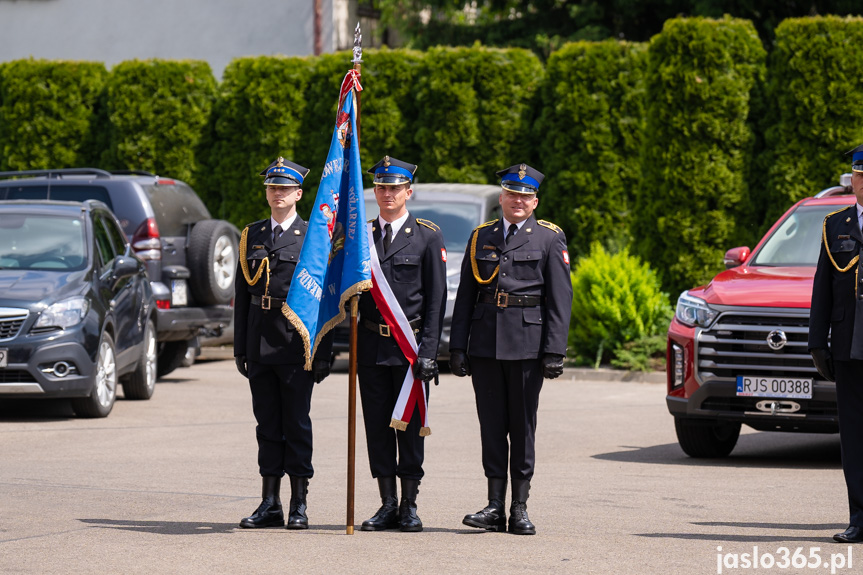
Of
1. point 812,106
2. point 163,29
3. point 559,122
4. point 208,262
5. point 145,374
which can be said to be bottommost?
point 145,374

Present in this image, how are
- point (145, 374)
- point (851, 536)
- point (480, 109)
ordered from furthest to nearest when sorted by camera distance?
point (480, 109) → point (145, 374) → point (851, 536)

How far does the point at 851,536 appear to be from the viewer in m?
7.35

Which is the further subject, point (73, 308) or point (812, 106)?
point (812, 106)

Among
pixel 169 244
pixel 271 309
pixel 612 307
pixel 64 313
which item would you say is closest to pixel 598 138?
pixel 612 307

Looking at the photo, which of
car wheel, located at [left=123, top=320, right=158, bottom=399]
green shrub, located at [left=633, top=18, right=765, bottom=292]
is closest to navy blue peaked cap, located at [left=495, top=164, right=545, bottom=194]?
car wheel, located at [left=123, top=320, right=158, bottom=399]

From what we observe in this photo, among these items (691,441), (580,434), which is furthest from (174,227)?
(691,441)

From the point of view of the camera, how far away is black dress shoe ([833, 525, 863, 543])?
735cm

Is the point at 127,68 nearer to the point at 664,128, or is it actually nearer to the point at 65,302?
the point at 664,128

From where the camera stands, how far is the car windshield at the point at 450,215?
17.9 metres

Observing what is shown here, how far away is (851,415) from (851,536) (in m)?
0.67

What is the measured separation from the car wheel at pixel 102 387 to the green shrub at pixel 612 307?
6620 millimetres

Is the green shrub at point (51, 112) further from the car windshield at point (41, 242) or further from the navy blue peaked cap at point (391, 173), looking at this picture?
the navy blue peaked cap at point (391, 173)

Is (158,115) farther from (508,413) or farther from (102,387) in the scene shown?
(508,413)

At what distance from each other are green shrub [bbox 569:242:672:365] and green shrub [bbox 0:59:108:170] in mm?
9380
